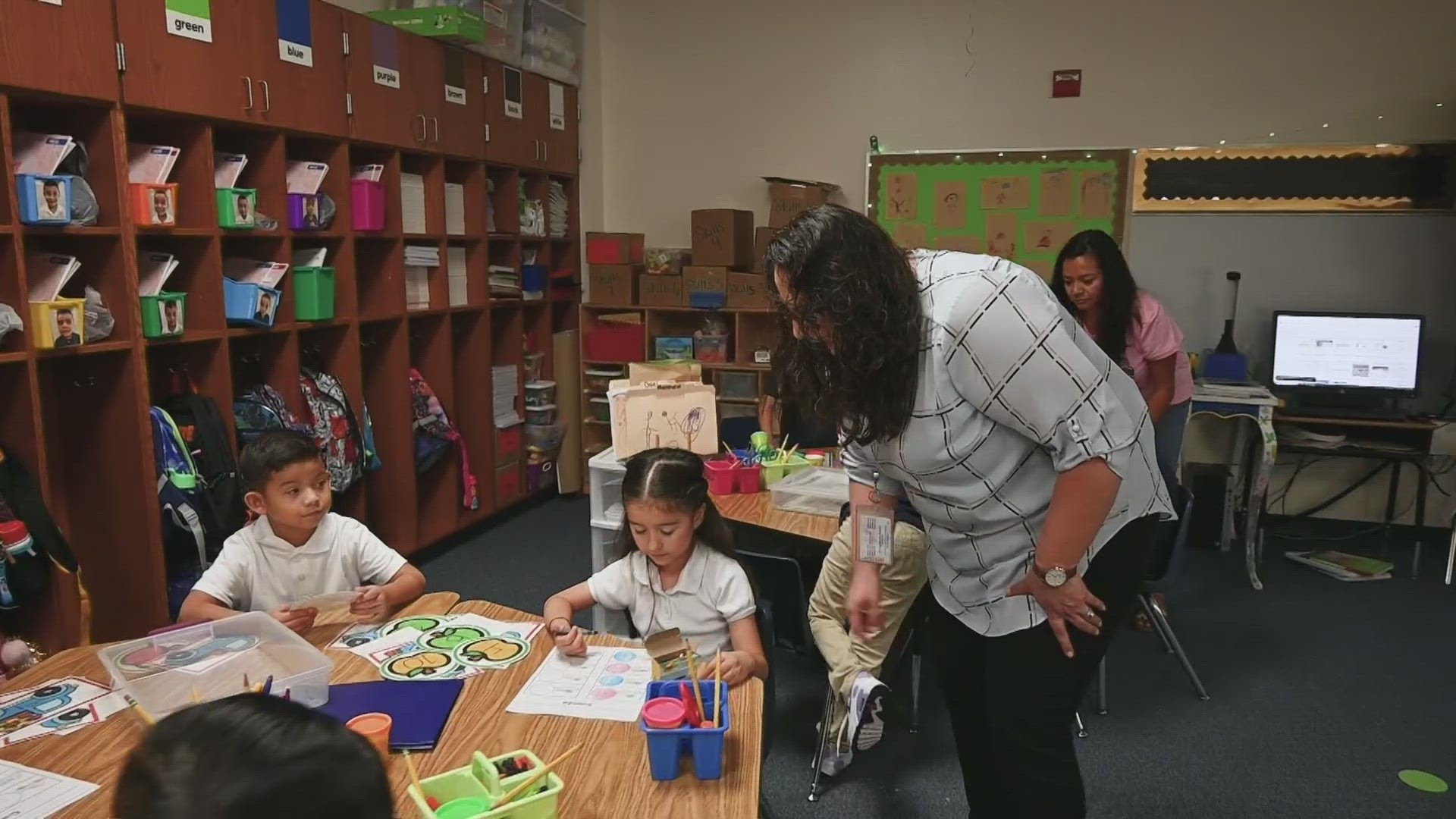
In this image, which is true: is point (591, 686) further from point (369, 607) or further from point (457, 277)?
point (457, 277)

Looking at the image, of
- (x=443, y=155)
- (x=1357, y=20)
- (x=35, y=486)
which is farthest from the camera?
(x=1357, y=20)

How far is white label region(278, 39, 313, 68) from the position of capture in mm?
3270

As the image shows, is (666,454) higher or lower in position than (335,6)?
lower

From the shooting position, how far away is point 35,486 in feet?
8.39

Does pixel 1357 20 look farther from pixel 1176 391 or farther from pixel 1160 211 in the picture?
pixel 1176 391

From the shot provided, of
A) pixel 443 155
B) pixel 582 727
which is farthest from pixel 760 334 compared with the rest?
pixel 582 727

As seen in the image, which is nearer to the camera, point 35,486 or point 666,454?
point 666,454

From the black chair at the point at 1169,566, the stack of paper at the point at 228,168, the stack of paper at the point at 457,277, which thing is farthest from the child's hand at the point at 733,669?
the stack of paper at the point at 457,277

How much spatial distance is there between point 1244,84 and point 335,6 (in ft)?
13.1

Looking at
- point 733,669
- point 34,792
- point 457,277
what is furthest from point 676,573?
point 457,277

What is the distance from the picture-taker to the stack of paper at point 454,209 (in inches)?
171

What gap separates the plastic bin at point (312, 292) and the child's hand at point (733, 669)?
2536 millimetres

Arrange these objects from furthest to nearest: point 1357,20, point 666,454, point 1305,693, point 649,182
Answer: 1. point 649,182
2. point 1357,20
3. point 1305,693
4. point 666,454

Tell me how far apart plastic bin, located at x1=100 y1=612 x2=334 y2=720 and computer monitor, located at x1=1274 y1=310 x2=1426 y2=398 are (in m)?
4.43
